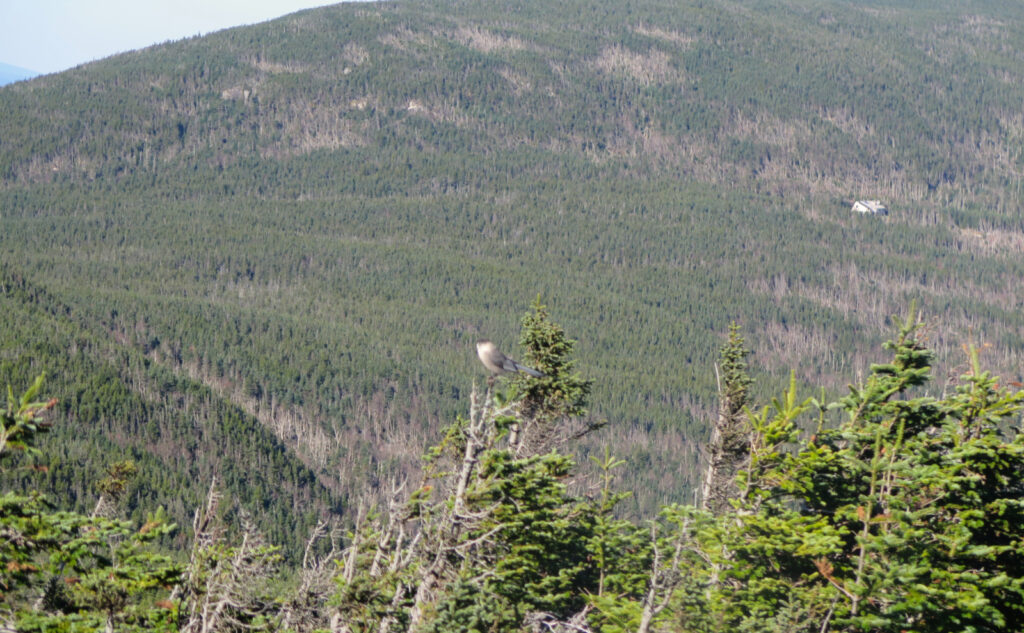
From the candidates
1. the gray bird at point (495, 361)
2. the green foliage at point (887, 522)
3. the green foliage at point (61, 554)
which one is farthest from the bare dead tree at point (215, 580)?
the green foliage at point (887, 522)

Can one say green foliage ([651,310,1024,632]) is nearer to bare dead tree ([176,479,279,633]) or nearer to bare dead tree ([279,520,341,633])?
bare dead tree ([279,520,341,633])

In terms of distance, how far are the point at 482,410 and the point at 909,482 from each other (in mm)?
8378

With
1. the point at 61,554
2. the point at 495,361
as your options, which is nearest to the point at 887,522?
the point at 495,361

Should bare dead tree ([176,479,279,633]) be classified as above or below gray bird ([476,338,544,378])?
below

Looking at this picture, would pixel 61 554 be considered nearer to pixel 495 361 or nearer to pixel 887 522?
pixel 495 361

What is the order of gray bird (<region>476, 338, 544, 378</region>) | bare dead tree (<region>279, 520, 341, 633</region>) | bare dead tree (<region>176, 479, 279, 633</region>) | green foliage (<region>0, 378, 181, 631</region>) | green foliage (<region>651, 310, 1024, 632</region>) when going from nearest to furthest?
green foliage (<region>0, 378, 181, 631</region>), bare dead tree (<region>176, 479, 279, 633</region>), gray bird (<region>476, 338, 544, 378</region>), green foliage (<region>651, 310, 1024, 632</region>), bare dead tree (<region>279, 520, 341, 633</region>)

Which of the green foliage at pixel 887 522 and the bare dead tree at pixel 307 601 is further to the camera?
the bare dead tree at pixel 307 601

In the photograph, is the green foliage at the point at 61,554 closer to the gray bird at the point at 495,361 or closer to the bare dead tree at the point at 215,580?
the bare dead tree at the point at 215,580

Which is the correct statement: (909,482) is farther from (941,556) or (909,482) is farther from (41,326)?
(41,326)

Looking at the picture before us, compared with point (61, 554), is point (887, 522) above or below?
below

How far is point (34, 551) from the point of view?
649 inches

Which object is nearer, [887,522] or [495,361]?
[495,361]

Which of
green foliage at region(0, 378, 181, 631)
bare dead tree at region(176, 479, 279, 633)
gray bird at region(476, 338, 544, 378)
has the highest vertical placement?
gray bird at region(476, 338, 544, 378)

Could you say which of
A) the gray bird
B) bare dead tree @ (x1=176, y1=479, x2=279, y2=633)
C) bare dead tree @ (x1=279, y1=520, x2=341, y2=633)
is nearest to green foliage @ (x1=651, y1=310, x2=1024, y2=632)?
the gray bird
